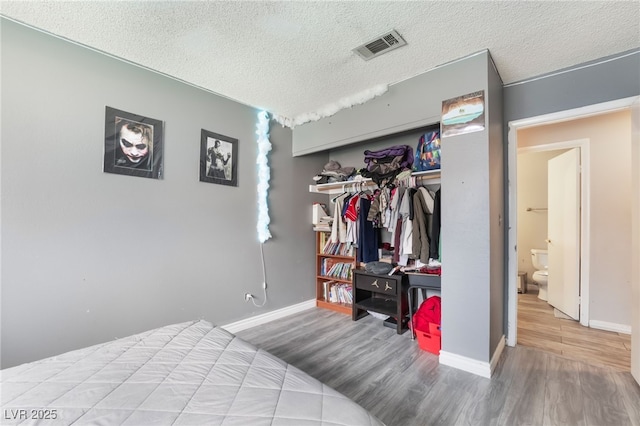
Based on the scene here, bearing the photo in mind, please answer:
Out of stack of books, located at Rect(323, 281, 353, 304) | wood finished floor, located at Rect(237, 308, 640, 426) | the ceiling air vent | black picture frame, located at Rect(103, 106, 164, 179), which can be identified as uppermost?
the ceiling air vent

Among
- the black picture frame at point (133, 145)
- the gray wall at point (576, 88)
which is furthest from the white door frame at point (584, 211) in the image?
the black picture frame at point (133, 145)

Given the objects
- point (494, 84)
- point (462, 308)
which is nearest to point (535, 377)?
point (462, 308)

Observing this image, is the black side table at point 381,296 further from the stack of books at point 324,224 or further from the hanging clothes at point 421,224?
the stack of books at point 324,224

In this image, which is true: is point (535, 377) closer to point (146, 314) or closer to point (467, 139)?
point (467, 139)

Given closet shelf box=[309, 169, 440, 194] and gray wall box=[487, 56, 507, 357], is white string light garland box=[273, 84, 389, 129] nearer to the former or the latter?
closet shelf box=[309, 169, 440, 194]

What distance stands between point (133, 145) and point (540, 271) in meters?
5.43

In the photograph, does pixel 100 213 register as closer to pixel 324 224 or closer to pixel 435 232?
pixel 324 224

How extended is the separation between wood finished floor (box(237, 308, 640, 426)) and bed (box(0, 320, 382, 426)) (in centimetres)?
94

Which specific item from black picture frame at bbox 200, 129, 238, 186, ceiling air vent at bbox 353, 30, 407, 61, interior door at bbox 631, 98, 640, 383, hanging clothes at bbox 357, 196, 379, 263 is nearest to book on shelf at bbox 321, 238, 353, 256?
hanging clothes at bbox 357, 196, 379, 263

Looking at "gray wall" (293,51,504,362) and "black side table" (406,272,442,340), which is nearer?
"gray wall" (293,51,504,362)

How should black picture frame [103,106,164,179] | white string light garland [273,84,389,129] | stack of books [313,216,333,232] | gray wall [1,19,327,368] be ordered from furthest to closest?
stack of books [313,216,333,232]
white string light garland [273,84,389,129]
black picture frame [103,106,164,179]
gray wall [1,19,327,368]

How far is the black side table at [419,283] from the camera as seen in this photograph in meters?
2.70

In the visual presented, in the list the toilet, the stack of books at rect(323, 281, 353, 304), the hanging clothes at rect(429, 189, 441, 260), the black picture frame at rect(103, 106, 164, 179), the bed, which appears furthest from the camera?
the toilet

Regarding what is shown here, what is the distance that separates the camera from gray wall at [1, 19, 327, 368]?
1.79 metres
